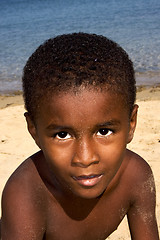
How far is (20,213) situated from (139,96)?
16.5ft

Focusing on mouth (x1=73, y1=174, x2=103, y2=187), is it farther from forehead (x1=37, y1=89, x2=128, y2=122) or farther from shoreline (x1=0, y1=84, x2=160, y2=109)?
shoreline (x1=0, y1=84, x2=160, y2=109)

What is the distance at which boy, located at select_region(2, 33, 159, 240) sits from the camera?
151 cm

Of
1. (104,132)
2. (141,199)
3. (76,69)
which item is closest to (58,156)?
(104,132)

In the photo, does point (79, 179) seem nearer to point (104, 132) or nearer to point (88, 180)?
point (88, 180)

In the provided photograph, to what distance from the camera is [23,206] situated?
1.90 meters

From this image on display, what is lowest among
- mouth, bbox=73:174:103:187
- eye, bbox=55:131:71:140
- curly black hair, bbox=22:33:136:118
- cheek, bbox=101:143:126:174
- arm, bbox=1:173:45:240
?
arm, bbox=1:173:45:240

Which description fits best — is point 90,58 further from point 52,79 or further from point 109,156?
point 109,156

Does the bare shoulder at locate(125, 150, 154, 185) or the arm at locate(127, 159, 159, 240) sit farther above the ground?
the bare shoulder at locate(125, 150, 154, 185)

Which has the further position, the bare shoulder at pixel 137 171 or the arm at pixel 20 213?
the bare shoulder at pixel 137 171

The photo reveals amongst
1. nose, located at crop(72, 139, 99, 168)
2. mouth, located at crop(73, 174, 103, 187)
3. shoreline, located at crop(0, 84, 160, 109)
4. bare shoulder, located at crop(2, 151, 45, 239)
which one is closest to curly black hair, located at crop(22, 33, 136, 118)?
nose, located at crop(72, 139, 99, 168)

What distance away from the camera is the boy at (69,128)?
151 centimetres

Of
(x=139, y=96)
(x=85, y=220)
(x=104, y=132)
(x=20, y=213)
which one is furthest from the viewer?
(x=139, y=96)

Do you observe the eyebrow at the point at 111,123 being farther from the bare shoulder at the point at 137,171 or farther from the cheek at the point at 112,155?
the bare shoulder at the point at 137,171

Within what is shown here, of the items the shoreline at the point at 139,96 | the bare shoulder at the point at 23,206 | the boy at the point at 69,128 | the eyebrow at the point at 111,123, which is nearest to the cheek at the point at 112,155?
the boy at the point at 69,128
